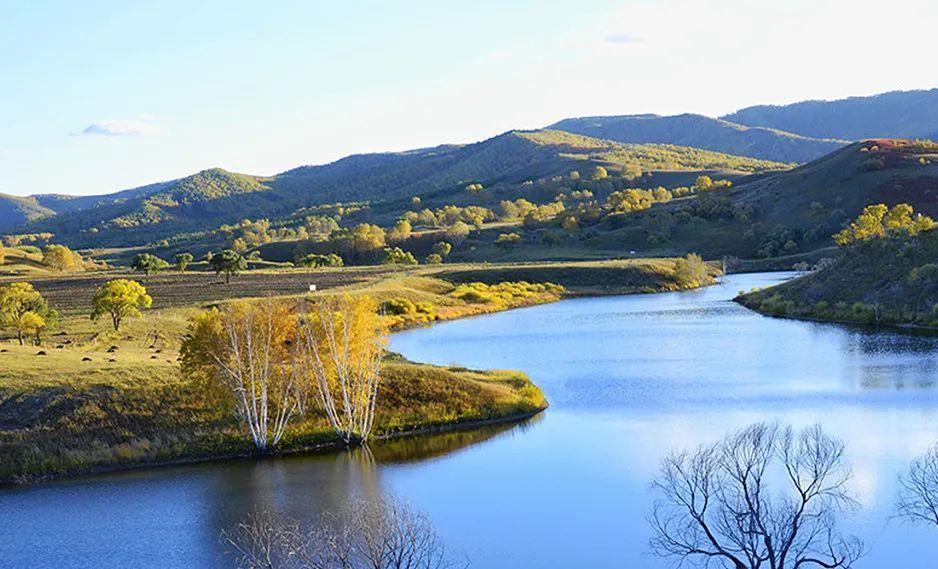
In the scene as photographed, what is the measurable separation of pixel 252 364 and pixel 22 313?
28.8 m

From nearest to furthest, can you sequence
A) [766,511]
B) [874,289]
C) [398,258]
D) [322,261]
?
[766,511] < [874,289] < [322,261] < [398,258]

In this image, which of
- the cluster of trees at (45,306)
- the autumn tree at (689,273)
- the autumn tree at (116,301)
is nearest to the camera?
the cluster of trees at (45,306)

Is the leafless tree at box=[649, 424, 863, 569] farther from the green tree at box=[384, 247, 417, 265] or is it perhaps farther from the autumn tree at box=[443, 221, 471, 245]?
the autumn tree at box=[443, 221, 471, 245]

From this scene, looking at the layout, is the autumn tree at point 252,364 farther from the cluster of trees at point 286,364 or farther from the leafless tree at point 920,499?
the leafless tree at point 920,499

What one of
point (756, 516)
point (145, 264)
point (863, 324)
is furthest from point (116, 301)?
point (863, 324)

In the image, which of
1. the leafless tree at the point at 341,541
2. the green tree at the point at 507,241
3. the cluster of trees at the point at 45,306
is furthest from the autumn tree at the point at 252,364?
the green tree at the point at 507,241

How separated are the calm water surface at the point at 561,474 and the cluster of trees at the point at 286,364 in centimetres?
268

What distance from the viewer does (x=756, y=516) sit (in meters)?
24.3

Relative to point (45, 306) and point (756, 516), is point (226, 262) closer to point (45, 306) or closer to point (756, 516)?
point (45, 306)

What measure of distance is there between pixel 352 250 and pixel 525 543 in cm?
15388

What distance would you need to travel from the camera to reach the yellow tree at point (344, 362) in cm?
4503

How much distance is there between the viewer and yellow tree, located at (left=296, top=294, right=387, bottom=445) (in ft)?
148

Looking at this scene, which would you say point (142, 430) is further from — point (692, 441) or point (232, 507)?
point (692, 441)

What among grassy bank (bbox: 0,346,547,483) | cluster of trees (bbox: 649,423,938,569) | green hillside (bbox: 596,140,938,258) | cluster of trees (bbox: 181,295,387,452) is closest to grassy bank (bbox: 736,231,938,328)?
grassy bank (bbox: 0,346,547,483)
